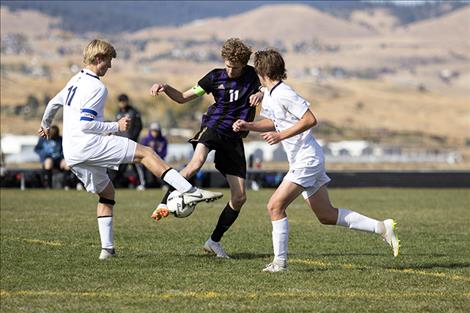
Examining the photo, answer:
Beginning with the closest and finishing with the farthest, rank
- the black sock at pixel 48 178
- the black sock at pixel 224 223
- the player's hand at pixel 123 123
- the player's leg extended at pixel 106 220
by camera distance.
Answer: the player's hand at pixel 123 123, the player's leg extended at pixel 106 220, the black sock at pixel 224 223, the black sock at pixel 48 178

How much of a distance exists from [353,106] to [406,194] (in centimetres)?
12727

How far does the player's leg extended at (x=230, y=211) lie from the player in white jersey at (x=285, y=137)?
121 centimetres

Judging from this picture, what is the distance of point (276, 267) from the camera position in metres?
10.3

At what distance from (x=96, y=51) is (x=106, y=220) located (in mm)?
1751

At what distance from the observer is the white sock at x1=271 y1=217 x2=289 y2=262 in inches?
409

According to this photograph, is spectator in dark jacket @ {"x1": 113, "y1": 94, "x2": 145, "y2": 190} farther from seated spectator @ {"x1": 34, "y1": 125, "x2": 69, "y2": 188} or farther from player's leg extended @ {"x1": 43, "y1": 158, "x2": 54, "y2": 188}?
player's leg extended @ {"x1": 43, "y1": 158, "x2": 54, "y2": 188}

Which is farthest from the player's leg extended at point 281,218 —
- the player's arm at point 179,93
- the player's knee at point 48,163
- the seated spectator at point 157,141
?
the player's knee at point 48,163

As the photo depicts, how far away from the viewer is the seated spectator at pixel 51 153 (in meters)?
26.7

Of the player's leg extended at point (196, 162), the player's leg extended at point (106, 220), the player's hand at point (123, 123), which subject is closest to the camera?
the player's hand at point (123, 123)

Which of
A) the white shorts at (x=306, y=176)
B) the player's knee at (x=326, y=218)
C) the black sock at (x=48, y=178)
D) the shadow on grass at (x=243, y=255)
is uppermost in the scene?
the white shorts at (x=306, y=176)

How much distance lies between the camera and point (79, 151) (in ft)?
35.4

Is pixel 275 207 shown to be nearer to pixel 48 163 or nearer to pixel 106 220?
pixel 106 220

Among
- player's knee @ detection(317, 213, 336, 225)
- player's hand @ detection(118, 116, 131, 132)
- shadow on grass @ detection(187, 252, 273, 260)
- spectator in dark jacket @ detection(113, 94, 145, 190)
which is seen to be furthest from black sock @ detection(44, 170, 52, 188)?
player's knee @ detection(317, 213, 336, 225)

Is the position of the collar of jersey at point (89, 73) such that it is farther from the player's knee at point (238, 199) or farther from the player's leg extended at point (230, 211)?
the player's knee at point (238, 199)
